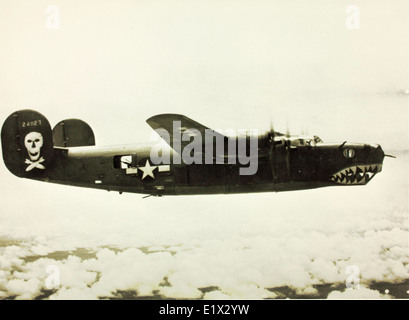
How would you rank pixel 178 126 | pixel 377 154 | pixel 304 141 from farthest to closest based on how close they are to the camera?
pixel 304 141, pixel 377 154, pixel 178 126

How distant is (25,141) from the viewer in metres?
9.34

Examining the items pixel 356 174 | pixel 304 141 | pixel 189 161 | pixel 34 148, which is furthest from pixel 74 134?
pixel 356 174

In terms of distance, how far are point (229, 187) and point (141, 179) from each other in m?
1.85

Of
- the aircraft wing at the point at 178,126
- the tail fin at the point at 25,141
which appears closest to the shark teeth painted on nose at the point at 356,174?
the aircraft wing at the point at 178,126

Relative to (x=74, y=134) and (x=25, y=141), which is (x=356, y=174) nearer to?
(x=74, y=134)

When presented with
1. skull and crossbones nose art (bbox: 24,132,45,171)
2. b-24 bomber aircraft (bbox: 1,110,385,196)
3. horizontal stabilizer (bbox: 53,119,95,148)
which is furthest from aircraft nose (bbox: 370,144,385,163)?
skull and crossbones nose art (bbox: 24,132,45,171)

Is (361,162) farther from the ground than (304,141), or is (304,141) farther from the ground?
(304,141)

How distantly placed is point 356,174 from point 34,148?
266 inches

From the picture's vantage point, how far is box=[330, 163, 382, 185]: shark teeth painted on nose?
341 inches

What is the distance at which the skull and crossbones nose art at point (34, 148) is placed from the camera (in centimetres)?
933

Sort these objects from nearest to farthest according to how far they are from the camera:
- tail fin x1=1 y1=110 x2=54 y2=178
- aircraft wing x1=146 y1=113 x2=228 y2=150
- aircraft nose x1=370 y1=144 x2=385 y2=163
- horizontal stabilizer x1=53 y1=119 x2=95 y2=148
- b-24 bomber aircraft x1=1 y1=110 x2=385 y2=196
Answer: aircraft wing x1=146 y1=113 x2=228 y2=150, b-24 bomber aircraft x1=1 y1=110 x2=385 y2=196, aircraft nose x1=370 y1=144 x2=385 y2=163, tail fin x1=1 y1=110 x2=54 y2=178, horizontal stabilizer x1=53 y1=119 x2=95 y2=148

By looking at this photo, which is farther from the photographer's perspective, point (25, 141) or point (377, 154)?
point (25, 141)

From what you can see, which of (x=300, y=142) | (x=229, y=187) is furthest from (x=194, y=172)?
(x=300, y=142)

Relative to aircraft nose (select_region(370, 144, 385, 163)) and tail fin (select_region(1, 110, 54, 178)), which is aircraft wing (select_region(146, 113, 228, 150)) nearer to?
tail fin (select_region(1, 110, 54, 178))
